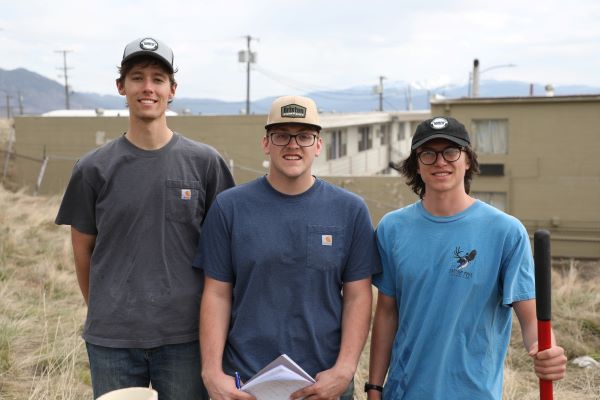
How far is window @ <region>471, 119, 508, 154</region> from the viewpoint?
992 inches

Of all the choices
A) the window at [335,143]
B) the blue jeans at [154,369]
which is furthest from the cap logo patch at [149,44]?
the window at [335,143]

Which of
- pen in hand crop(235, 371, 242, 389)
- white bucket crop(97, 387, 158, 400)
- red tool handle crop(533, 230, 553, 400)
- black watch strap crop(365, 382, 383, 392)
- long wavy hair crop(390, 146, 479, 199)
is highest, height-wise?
long wavy hair crop(390, 146, 479, 199)

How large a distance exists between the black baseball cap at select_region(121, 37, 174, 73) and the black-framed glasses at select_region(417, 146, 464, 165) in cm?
138

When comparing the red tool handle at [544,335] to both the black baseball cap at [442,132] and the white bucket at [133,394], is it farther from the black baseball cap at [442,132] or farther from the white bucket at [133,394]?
the white bucket at [133,394]

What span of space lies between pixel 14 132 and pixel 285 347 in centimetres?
3395

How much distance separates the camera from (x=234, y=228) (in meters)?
3.05

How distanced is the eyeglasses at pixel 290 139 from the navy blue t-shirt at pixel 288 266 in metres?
0.22

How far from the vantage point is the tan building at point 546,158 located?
24391 millimetres

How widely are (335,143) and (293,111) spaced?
29877 mm

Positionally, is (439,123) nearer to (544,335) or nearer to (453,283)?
(453,283)

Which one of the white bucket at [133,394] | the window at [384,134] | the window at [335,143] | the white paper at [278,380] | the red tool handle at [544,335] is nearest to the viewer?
the white bucket at [133,394]

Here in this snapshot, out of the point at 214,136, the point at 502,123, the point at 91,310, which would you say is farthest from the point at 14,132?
the point at 91,310

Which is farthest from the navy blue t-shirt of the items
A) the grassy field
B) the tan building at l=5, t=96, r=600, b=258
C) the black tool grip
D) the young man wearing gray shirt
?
the tan building at l=5, t=96, r=600, b=258

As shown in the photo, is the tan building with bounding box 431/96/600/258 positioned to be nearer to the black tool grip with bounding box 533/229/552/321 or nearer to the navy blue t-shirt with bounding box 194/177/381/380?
the navy blue t-shirt with bounding box 194/177/381/380
